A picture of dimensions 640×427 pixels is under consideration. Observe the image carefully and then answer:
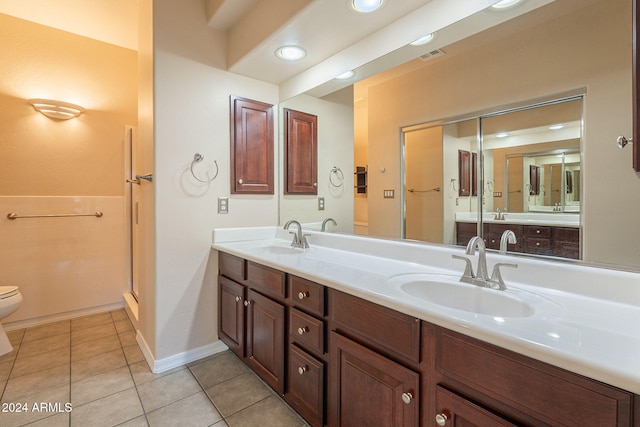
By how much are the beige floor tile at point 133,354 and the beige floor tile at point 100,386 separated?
12cm

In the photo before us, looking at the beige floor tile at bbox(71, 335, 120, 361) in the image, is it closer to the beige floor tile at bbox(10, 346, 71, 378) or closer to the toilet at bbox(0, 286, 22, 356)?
the beige floor tile at bbox(10, 346, 71, 378)

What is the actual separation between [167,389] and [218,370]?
1.04ft

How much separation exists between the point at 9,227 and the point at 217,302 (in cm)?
201

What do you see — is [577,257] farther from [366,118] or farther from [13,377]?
[13,377]

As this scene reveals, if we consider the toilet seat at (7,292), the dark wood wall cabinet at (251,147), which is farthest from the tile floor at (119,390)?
the dark wood wall cabinet at (251,147)

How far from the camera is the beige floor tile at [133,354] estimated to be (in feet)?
6.93

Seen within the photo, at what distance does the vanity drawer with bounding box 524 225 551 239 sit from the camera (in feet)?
4.00

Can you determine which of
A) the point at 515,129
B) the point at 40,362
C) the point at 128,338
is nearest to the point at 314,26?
the point at 515,129

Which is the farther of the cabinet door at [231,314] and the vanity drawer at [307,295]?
the cabinet door at [231,314]

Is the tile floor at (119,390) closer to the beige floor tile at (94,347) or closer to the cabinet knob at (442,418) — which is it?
the beige floor tile at (94,347)

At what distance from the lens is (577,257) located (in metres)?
1.12

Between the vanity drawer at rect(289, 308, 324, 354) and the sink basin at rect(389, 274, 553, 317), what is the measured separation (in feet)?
1.30

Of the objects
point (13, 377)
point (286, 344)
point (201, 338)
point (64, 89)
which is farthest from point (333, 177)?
point (64, 89)

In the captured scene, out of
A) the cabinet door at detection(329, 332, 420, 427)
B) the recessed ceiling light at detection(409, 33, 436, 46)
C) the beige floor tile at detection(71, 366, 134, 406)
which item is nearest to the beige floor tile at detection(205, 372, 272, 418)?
the beige floor tile at detection(71, 366, 134, 406)
